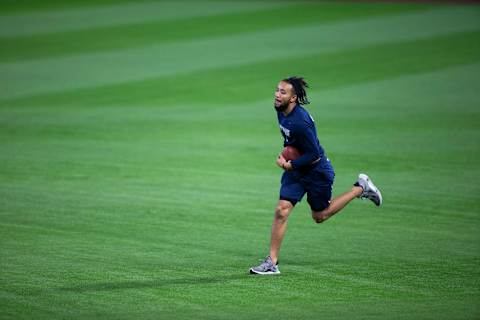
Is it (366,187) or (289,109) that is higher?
(289,109)

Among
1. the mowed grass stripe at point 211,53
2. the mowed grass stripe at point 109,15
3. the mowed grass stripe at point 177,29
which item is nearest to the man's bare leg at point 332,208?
the mowed grass stripe at point 211,53

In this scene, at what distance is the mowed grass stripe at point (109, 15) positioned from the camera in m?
30.5

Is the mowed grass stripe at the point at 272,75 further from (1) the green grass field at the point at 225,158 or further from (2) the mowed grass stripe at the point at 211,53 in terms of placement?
(2) the mowed grass stripe at the point at 211,53

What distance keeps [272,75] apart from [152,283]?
48.1 feet

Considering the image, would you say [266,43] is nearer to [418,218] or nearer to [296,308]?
[418,218]

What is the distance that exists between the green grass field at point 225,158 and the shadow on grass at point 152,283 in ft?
0.10

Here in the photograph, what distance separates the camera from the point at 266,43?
2775cm

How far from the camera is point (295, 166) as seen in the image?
1045 centimetres

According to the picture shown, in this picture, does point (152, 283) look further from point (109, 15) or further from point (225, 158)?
point (109, 15)

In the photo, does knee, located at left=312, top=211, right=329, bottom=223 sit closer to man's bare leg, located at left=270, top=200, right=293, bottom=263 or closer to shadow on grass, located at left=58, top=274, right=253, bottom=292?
man's bare leg, located at left=270, top=200, right=293, bottom=263

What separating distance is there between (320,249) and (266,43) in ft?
54.4

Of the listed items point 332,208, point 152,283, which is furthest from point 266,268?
point 152,283

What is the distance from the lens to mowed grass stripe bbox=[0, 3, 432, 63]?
27750 millimetres

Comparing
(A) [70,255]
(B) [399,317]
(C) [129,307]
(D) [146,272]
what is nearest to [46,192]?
(A) [70,255]
